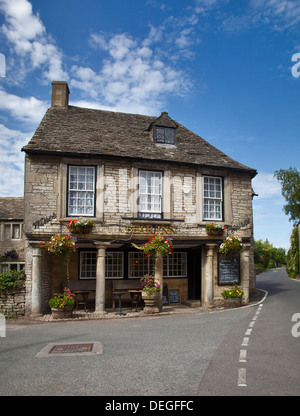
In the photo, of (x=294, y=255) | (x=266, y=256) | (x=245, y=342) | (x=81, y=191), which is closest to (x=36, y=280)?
(x=81, y=191)

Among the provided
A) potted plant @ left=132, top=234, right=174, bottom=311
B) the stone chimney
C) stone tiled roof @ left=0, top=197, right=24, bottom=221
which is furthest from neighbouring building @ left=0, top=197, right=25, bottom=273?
potted plant @ left=132, top=234, right=174, bottom=311

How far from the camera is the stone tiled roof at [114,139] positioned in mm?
14406

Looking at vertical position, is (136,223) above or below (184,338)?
above

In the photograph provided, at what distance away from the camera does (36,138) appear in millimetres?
14508

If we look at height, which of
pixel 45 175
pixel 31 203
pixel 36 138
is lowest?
pixel 31 203

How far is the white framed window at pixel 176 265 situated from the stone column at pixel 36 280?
20.2 ft

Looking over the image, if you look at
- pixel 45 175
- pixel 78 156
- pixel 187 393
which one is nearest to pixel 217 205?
pixel 78 156

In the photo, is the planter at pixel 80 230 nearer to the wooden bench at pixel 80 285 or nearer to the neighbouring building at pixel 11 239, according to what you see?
the wooden bench at pixel 80 285

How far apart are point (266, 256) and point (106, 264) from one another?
4902 centimetres

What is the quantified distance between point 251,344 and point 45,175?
9.81 m

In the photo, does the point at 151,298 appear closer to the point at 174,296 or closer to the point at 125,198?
the point at 174,296

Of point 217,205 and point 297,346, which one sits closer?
point 297,346
